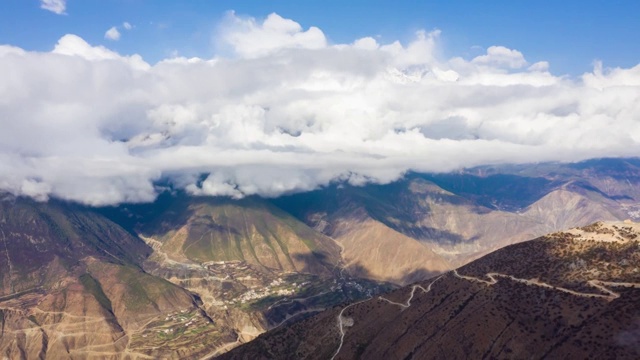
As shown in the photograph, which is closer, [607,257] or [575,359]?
[575,359]

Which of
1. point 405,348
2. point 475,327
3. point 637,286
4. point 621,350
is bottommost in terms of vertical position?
point 405,348

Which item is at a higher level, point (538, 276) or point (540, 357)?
point (538, 276)

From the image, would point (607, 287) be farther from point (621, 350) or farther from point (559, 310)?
point (621, 350)

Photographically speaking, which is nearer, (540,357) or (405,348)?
(540,357)

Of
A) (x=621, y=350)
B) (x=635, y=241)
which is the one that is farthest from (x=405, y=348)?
(x=635, y=241)

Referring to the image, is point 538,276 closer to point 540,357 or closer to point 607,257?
point 607,257

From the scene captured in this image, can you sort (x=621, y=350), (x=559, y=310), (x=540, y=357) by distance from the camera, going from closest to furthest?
(x=621, y=350) → (x=540, y=357) → (x=559, y=310)

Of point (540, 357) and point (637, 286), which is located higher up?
point (637, 286)

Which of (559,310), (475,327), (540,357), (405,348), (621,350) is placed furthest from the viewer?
(405,348)

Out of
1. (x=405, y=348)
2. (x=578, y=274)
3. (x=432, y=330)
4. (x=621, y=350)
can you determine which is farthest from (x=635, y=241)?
(x=405, y=348)
